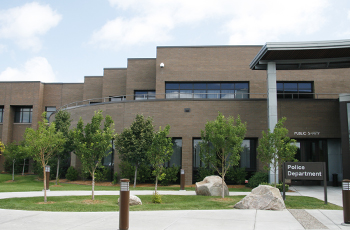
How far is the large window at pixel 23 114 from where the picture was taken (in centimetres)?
3966

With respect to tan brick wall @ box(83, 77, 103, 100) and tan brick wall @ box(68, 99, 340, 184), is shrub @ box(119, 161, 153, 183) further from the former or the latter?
tan brick wall @ box(83, 77, 103, 100)

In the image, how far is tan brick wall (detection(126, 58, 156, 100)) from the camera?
3138 cm

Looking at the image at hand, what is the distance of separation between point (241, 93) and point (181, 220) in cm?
1612

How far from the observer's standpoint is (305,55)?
20828 millimetres

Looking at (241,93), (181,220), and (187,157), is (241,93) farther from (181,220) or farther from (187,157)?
(181,220)

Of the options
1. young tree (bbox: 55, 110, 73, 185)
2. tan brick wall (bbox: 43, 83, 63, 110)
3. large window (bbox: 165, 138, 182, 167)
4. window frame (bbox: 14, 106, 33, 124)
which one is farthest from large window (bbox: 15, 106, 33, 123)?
large window (bbox: 165, 138, 182, 167)

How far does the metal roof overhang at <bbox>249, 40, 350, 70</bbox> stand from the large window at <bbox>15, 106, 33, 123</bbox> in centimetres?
2885

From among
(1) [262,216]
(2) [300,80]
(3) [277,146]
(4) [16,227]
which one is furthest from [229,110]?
(4) [16,227]

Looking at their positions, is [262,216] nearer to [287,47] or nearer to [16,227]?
[16,227]

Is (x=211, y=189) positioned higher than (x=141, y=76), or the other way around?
(x=141, y=76)

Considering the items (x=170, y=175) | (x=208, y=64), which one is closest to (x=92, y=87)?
(x=208, y=64)

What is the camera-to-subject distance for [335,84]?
2839cm

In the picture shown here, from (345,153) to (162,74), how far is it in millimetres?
15665

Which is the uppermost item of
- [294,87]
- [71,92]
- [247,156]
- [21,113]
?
[71,92]
